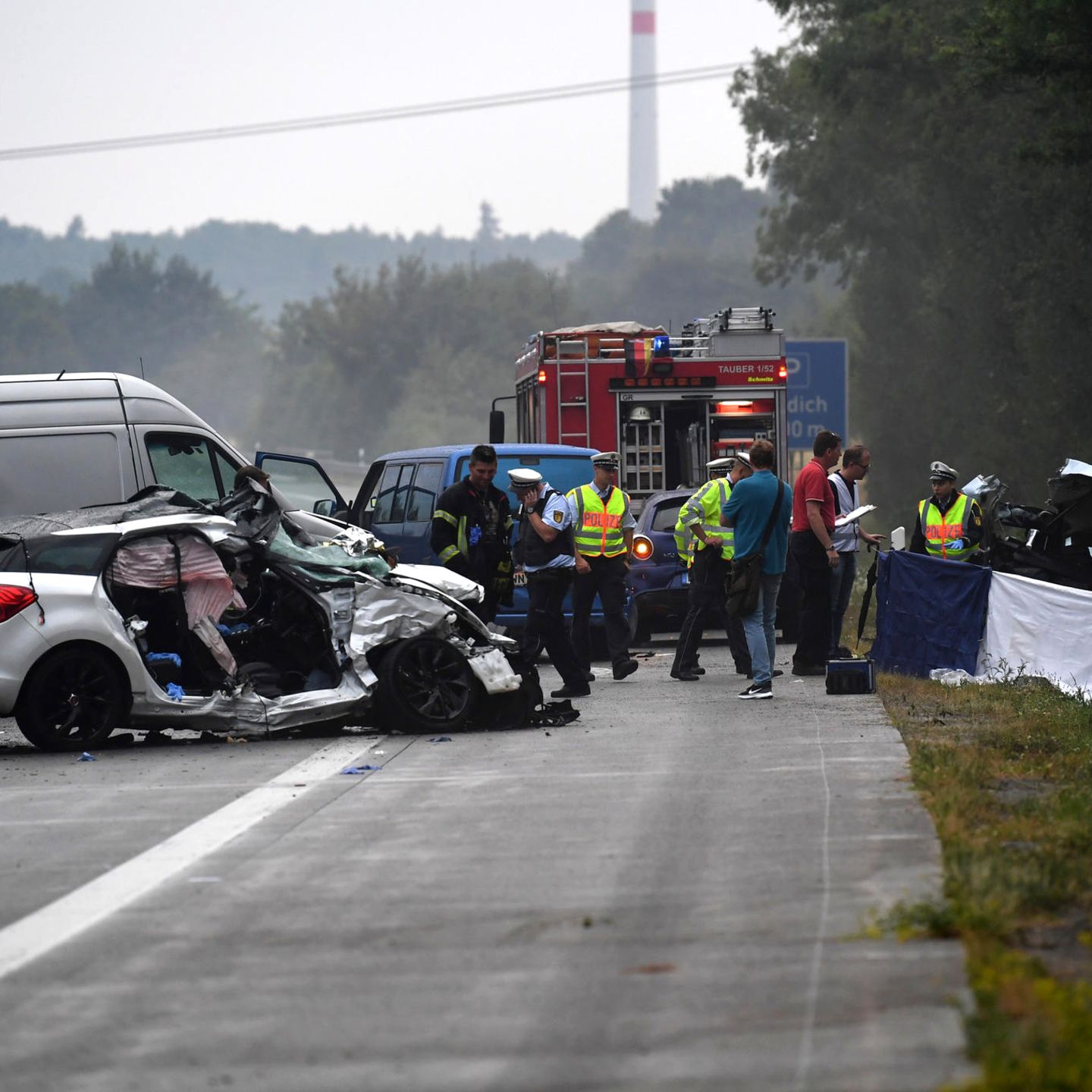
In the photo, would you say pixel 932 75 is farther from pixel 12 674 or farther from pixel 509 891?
pixel 509 891

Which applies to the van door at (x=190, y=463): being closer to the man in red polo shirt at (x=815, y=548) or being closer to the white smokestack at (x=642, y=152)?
the man in red polo shirt at (x=815, y=548)

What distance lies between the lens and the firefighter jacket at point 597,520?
52.4 ft

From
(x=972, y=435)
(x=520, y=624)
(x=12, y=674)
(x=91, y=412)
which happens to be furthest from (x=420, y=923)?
(x=972, y=435)

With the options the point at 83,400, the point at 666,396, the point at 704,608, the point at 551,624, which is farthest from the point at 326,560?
the point at 666,396

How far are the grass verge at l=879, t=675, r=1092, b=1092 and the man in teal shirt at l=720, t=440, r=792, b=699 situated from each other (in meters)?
1.71

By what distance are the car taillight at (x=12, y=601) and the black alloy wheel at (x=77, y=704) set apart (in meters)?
0.34

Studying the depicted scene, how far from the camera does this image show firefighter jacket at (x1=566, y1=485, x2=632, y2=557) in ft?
52.4

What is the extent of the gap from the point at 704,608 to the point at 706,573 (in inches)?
11.2

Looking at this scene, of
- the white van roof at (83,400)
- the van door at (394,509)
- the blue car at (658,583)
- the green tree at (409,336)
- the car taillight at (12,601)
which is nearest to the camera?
the car taillight at (12,601)

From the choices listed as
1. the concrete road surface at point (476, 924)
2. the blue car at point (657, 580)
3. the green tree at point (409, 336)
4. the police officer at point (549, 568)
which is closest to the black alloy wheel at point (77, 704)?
the concrete road surface at point (476, 924)

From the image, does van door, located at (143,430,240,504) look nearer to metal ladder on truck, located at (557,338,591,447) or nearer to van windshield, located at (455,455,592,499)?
van windshield, located at (455,455,592,499)

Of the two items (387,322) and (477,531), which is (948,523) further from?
(387,322)

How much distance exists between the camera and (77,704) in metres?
11.7

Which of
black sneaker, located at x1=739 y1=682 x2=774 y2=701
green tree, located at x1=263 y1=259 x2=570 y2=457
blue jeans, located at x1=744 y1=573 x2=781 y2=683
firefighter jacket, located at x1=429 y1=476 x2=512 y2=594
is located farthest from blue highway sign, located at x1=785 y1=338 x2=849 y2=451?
green tree, located at x1=263 y1=259 x2=570 y2=457
